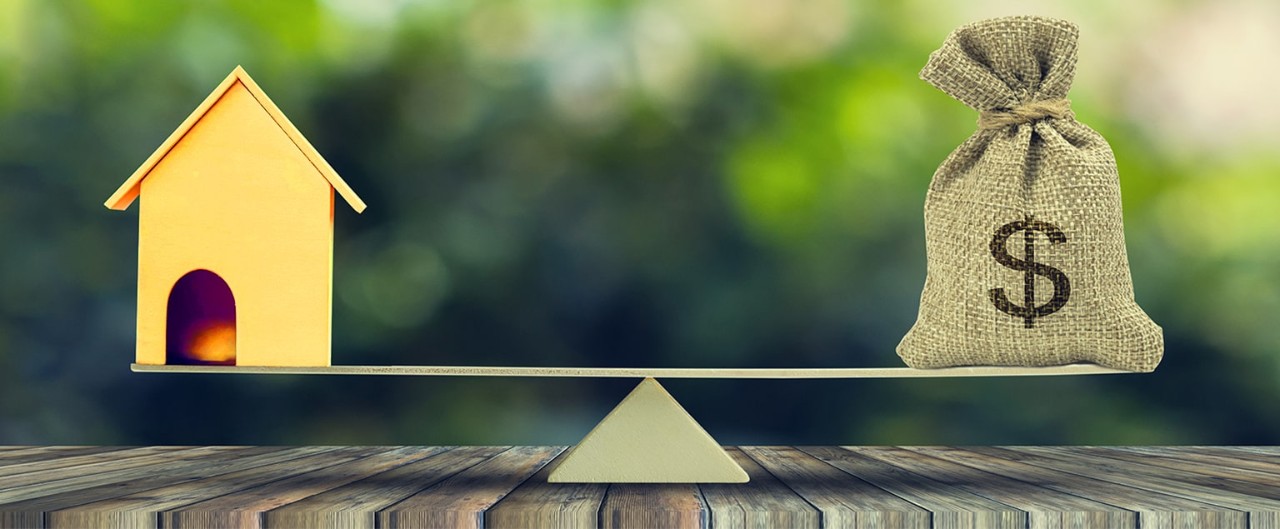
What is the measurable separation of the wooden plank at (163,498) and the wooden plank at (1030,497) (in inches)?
35.4

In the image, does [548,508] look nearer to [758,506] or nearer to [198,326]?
[758,506]

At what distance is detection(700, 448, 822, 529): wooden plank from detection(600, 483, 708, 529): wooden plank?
17 millimetres

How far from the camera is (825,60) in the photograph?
2.00 meters

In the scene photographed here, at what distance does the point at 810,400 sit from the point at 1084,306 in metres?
0.82

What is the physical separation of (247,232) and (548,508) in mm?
565

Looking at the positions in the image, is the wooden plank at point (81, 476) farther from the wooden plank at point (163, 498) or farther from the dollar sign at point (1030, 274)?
the dollar sign at point (1030, 274)

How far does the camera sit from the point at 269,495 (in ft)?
3.91

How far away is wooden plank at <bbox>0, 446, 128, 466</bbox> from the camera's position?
1661mm

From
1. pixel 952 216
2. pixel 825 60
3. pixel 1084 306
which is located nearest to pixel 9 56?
pixel 825 60

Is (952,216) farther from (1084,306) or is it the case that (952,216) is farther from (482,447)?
(482,447)

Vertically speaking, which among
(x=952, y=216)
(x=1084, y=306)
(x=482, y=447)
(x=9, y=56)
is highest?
(x=9, y=56)

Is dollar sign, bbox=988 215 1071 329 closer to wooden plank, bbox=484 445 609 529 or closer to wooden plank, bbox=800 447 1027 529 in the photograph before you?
wooden plank, bbox=800 447 1027 529

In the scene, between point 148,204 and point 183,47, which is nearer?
point 148,204

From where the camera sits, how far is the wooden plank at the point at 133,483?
1.04 meters
